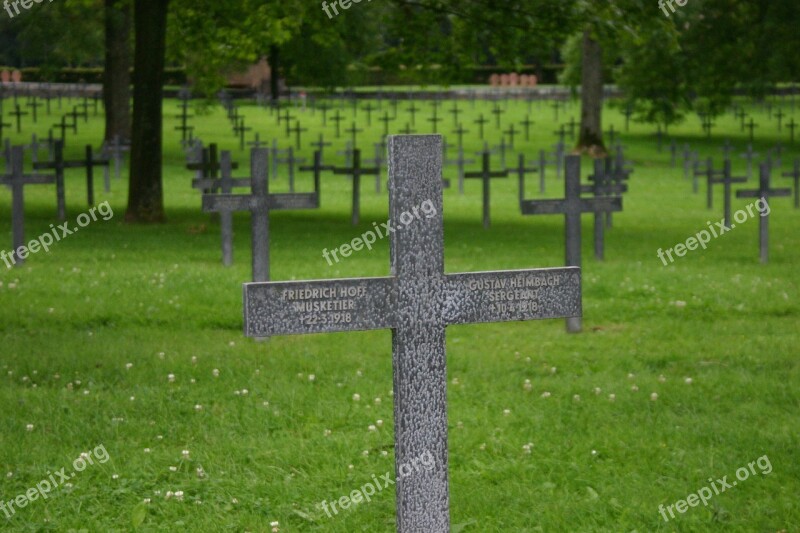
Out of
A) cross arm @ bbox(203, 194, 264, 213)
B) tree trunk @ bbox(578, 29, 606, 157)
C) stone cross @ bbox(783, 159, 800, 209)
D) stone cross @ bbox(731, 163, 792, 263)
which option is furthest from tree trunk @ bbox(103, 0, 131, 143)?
cross arm @ bbox(203, 194, 264, 213)

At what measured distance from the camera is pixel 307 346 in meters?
10.9

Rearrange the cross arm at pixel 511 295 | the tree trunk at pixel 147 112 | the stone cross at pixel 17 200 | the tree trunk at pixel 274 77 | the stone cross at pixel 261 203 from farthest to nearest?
the tree trunk at pixel 274 77
the tree trunk at pixel 147 112
the stone cross at pixel 17 200
the stone cross at pixel 261 203
the cross arm at pixel 511 295

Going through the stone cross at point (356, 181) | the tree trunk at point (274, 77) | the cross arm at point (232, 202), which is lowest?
the stone cross at point (356, 181)

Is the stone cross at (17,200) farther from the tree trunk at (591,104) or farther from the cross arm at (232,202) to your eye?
the tree trunk at (591,104)

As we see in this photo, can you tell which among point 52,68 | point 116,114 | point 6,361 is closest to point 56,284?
point 6,361

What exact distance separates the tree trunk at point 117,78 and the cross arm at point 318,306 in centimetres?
2898

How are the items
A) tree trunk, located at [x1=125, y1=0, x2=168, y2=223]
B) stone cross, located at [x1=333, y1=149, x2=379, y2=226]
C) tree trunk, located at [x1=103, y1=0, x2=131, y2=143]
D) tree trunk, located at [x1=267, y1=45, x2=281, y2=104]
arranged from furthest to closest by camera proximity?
tree trunk, located at [x1=267, y1=45, x2=281, y2=104]
tree trunk, located at [x1=103, y1=0, x2=131, y2=143]
stone cross, located at [x1=333, y1=149, x2=379, y2=226]
tree trunk, located at [x1=125, y1=0, x2=168, y2=223]

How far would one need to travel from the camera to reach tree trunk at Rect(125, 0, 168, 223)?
2167cm

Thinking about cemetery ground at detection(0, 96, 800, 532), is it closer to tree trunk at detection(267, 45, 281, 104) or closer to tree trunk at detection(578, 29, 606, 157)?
tree trunk at detection(578, 29, 606, 157)

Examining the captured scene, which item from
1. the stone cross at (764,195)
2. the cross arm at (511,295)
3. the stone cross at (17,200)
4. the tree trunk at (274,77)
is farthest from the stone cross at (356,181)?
the tree trunk at (274,77)

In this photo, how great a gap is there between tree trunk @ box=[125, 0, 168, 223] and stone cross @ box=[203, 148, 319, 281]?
9.94m

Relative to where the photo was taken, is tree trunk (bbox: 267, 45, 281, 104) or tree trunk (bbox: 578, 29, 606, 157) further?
tree trunk (bbox: 267, 45, 281, 104)

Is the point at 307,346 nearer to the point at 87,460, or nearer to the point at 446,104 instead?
the point at 87,460

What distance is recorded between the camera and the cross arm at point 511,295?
5539mm
